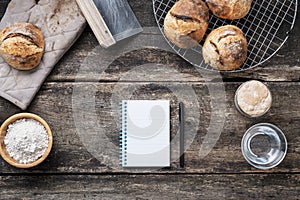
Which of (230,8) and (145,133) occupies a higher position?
(230,8)

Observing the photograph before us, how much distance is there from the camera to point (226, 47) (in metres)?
1.51

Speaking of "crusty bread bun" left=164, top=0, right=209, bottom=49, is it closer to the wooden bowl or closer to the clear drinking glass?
the clear drinking glass

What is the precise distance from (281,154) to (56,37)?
894mm

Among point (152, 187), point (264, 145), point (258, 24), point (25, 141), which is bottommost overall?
point (152, 187)

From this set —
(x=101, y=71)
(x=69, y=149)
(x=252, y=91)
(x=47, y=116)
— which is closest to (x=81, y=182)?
(x=69, y=149)

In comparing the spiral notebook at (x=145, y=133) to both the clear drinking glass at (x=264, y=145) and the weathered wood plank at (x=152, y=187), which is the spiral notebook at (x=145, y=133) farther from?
the clear drinking glass at (x=264, y=145)

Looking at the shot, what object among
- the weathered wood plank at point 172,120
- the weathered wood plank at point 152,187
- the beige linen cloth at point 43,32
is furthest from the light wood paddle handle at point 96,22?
the weathered wood plank at point 152,187

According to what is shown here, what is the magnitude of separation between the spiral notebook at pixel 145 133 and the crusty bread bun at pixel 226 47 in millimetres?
245

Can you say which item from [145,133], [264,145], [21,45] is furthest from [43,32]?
[264,145]

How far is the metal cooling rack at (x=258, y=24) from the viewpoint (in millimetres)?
1625

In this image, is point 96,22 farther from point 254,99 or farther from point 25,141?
point 254,99

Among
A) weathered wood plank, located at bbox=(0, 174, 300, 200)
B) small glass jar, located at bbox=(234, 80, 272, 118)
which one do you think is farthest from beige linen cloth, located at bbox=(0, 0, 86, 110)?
small glass jar, located at bbox=(234, 80, 272, 118)

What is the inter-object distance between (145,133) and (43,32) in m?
0.51

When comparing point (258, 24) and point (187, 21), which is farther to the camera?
point (258, 24)
